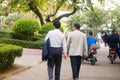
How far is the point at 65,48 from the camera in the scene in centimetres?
1184

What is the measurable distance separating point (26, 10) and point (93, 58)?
18.5 meters

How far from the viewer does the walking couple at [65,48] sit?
11773mm

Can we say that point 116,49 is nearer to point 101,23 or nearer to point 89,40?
point 89,40

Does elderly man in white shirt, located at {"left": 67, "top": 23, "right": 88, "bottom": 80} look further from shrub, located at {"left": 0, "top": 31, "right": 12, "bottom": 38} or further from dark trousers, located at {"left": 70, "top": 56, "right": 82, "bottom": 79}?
shrub, located at {"left": 0, "top": 31, "right": 12, "bottom": 38}

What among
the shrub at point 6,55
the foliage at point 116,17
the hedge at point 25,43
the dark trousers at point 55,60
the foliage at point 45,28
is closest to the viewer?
the dark trousers at point 55,60

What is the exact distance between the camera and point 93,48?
20562 millimetres

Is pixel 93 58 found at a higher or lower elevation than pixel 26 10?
lower

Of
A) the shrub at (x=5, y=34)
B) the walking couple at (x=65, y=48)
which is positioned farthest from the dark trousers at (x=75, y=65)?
the shrub at (x=5, y=34)

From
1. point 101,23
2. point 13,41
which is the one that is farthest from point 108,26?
point 13,41

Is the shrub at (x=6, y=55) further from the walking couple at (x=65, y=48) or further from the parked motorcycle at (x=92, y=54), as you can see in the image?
the parked motorcycle at (x=92, y=54)

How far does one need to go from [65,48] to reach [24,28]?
21.3 metres

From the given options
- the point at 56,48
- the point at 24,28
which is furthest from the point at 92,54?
the point at 24,28

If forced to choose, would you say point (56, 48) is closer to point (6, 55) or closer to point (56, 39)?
point (56, 39)

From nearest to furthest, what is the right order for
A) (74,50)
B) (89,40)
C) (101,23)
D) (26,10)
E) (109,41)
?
(74,50)
(89,40)
(109,41)
(26,10)
(101,23)
